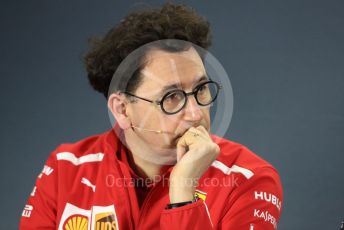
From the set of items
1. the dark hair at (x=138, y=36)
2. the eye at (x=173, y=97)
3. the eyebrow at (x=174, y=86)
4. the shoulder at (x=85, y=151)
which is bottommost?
the shoulder at (x=85, y=151)

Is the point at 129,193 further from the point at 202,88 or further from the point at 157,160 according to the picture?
the point at 202,88

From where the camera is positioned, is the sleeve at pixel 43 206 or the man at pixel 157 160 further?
the sleeve at pixel 43 206

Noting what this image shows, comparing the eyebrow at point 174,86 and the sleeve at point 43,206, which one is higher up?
the eyebrow at point 174,86

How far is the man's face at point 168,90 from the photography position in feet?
5.30

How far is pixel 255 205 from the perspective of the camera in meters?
1.61

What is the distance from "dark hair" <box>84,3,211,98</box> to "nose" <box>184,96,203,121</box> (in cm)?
19

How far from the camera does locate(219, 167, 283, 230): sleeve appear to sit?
62.5 inches

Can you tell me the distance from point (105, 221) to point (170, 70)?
0.52 metres

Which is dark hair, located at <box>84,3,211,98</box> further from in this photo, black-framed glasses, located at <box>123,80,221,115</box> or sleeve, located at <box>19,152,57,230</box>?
sleeve, located at <box>19,152,57,230</box>

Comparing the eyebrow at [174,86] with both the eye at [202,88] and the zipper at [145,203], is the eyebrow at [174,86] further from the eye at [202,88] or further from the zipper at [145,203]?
the zipper at [145,203]

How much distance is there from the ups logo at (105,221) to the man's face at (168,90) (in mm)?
267

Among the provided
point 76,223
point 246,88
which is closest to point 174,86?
point 76,223

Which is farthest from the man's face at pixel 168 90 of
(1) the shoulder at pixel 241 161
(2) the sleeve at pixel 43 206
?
(2) the sleeve at pixel 43 206

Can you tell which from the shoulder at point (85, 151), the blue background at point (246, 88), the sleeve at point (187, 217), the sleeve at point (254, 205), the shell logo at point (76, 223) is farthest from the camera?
the blue background at point (246, 88)
